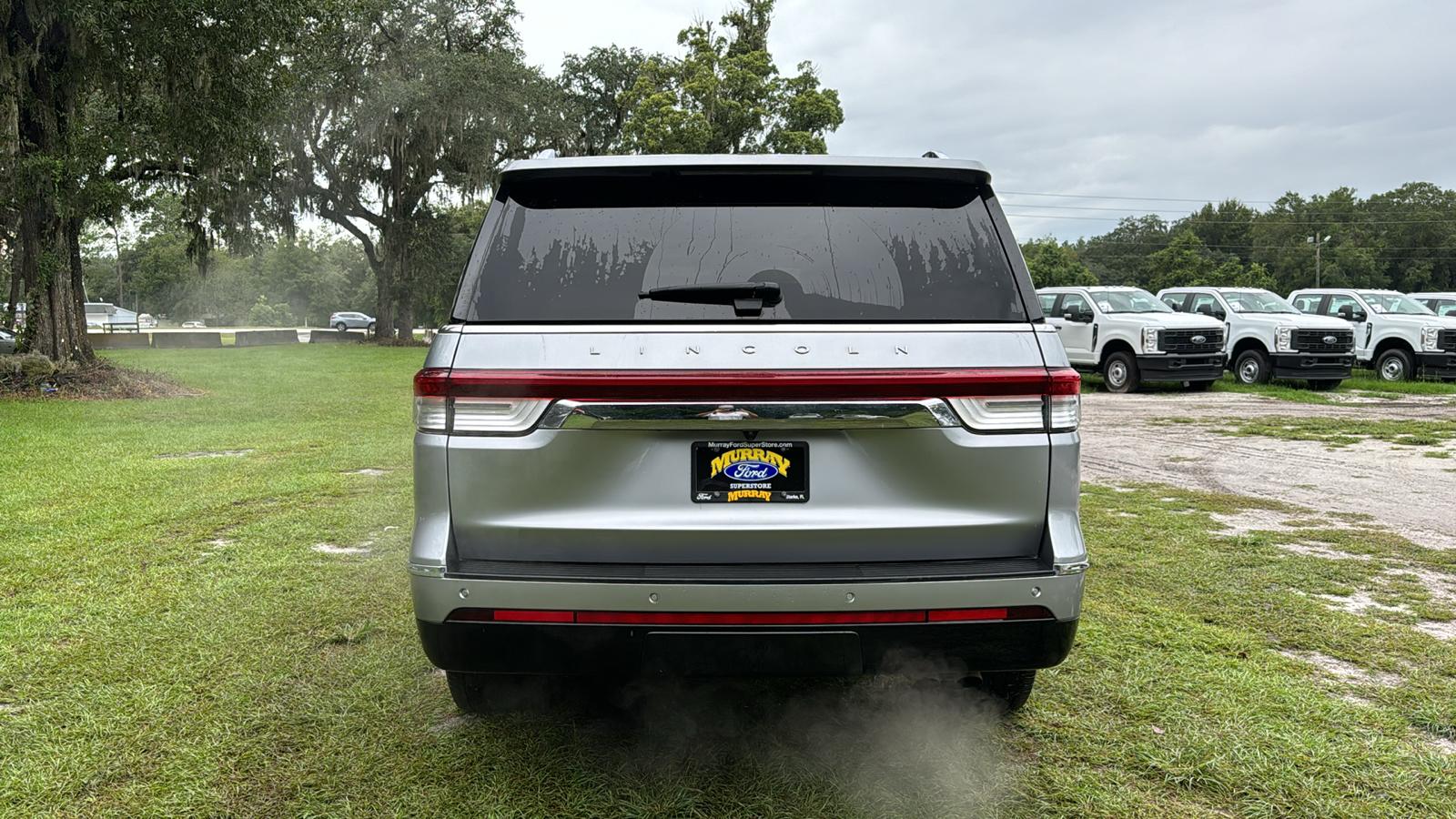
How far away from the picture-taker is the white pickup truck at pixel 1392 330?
63.1ft

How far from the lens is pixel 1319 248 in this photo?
8738 cm

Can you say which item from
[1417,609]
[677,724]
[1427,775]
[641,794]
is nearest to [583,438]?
[641,794]

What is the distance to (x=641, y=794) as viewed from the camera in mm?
2906

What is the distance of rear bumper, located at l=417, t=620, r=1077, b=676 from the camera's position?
256 centimetres

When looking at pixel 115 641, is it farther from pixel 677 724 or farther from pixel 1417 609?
pixel 1417 609

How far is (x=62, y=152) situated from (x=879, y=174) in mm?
16401

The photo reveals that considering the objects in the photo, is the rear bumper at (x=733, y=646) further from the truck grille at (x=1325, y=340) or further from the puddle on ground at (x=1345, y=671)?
the truck grille at (x=1325, y=340)

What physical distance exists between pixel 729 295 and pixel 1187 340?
57.0ft

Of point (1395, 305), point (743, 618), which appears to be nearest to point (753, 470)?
point (743, 618)

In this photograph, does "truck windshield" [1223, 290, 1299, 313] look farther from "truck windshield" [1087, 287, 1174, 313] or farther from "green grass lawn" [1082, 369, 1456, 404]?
"truck windshield" [1087, 287, 1174, 313]

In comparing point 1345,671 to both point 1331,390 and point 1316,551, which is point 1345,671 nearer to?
point 1316,551

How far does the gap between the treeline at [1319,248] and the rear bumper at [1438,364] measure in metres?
68.4

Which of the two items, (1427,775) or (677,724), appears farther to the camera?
(677,724)

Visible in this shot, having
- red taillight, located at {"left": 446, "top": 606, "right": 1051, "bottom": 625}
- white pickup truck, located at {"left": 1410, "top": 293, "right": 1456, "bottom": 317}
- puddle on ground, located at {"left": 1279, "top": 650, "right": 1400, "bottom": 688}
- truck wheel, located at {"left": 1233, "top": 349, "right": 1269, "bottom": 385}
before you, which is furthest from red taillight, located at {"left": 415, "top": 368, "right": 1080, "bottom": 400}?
white pickup truck, located at {"left": 1410, "top": 293, "right": 1456, "bottom": 317}
